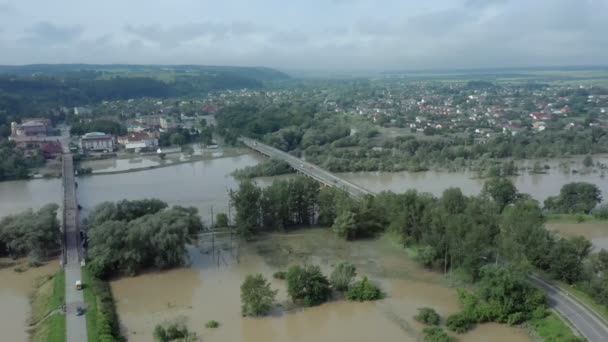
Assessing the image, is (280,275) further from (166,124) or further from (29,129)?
(166,124)

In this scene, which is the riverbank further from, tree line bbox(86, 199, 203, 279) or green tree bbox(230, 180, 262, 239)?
green tree bbox(230, 180, 262, 239)

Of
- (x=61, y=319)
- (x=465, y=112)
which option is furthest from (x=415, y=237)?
(x=465, y=112)

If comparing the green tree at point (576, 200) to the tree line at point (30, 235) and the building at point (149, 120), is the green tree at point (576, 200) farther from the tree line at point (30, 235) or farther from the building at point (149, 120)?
the building at point (149, 120)

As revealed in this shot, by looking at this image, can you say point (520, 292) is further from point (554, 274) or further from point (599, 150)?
point (599, 150)

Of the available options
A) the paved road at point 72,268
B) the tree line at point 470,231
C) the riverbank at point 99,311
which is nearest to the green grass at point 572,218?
the tree line at point 470,231

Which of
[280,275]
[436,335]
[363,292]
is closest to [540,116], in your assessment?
[280,275]

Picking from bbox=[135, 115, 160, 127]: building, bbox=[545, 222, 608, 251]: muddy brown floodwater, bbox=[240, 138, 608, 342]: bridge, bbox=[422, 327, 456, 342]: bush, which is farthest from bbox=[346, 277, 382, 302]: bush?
bbox=[135, 115, 160, 127]: building
